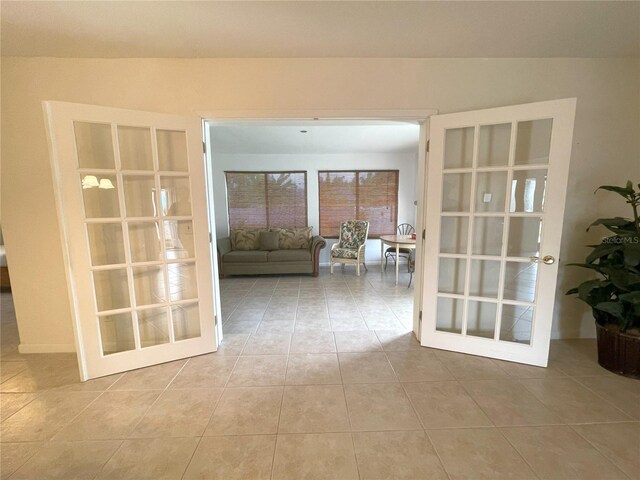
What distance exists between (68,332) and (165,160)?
1.78 metres

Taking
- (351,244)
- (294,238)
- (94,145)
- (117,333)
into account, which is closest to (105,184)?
(94,145)

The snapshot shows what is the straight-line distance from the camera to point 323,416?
1620mm

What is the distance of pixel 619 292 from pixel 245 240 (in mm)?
4990

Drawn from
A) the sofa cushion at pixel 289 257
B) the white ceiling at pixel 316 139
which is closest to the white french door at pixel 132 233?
the white ceiling at pixel 316 139

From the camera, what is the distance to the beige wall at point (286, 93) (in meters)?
2.12

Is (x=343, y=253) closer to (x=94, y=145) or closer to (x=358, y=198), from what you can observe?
(x=358, y=198)

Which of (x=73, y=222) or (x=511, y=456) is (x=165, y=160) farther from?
(x=511, y=456)

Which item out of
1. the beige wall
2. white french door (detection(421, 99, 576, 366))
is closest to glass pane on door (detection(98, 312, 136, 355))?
the beige wall

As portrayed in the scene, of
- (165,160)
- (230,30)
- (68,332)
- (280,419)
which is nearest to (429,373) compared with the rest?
(280,419)

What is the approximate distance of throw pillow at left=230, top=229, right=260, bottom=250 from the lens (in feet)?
17.4

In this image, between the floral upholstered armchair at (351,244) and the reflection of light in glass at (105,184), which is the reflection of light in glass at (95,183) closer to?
the reflection of light in glass at (105,184)

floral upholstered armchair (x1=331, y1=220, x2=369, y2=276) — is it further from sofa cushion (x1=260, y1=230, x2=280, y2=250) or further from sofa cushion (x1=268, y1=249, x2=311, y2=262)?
sofa cushion (x1=260, y1=230, x2=280, y2=250)

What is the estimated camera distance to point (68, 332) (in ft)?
7.80

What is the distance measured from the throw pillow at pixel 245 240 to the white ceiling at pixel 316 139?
5.32 feet
